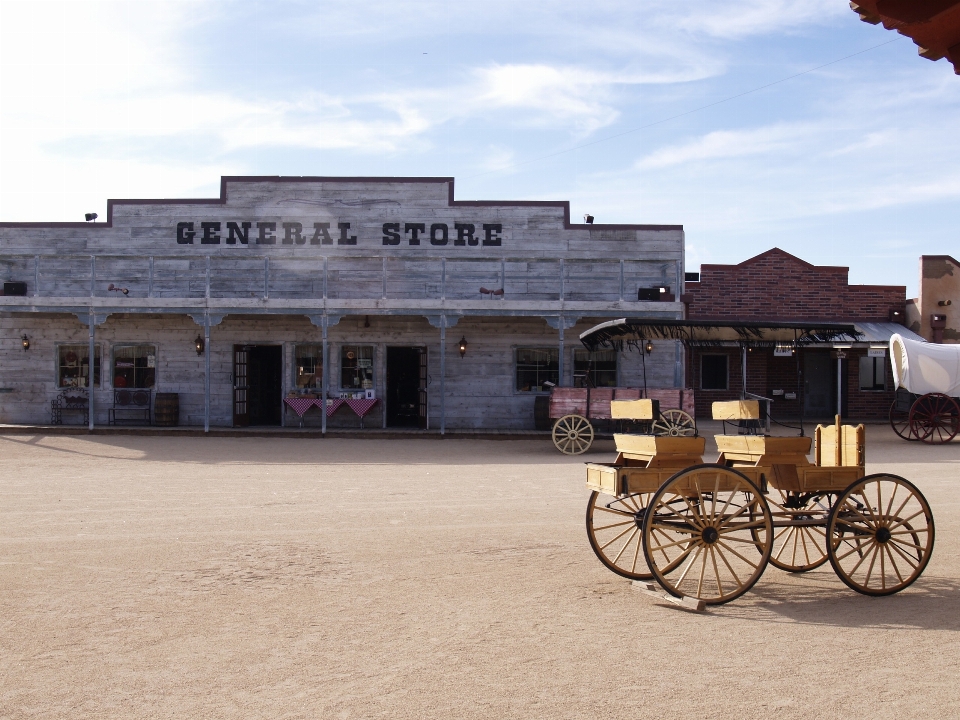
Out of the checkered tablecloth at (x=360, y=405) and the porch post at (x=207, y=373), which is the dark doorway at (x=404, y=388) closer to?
the checkered tablecloth at (x=360, y=405)

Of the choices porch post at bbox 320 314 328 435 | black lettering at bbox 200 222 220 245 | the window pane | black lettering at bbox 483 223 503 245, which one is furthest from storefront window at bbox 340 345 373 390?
the window pane

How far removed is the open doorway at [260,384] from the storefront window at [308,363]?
0.53 metres

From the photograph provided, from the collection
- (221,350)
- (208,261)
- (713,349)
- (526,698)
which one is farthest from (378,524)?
(713,349)

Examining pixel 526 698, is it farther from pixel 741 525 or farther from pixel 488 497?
pixel 488 497

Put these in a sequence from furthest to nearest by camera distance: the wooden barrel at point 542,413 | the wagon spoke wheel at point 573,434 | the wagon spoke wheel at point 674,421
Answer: the wooden barrel at point 542,413 < the wagon spoke wheel at point 573,434 < the wagon spoke wheel at point 674,421

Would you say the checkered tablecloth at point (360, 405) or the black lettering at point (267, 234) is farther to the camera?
the black lettering at point (267, 234)

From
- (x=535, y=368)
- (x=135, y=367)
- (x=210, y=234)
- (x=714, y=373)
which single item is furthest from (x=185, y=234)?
(x=714, y=373)

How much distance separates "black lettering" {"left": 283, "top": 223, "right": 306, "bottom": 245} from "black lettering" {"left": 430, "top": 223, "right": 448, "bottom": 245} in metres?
3.03

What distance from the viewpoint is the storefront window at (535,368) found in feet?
72.4

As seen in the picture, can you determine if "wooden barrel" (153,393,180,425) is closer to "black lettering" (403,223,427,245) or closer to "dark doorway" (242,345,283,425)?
"dark doorway" (242,345,283,425)

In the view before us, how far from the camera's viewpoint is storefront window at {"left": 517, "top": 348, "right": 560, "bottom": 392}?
22078 millimetres

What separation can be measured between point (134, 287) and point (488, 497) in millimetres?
14023

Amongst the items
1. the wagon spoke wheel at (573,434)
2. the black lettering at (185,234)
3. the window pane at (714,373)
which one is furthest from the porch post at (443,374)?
the window pane at (714,373)

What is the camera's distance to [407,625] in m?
5.61
